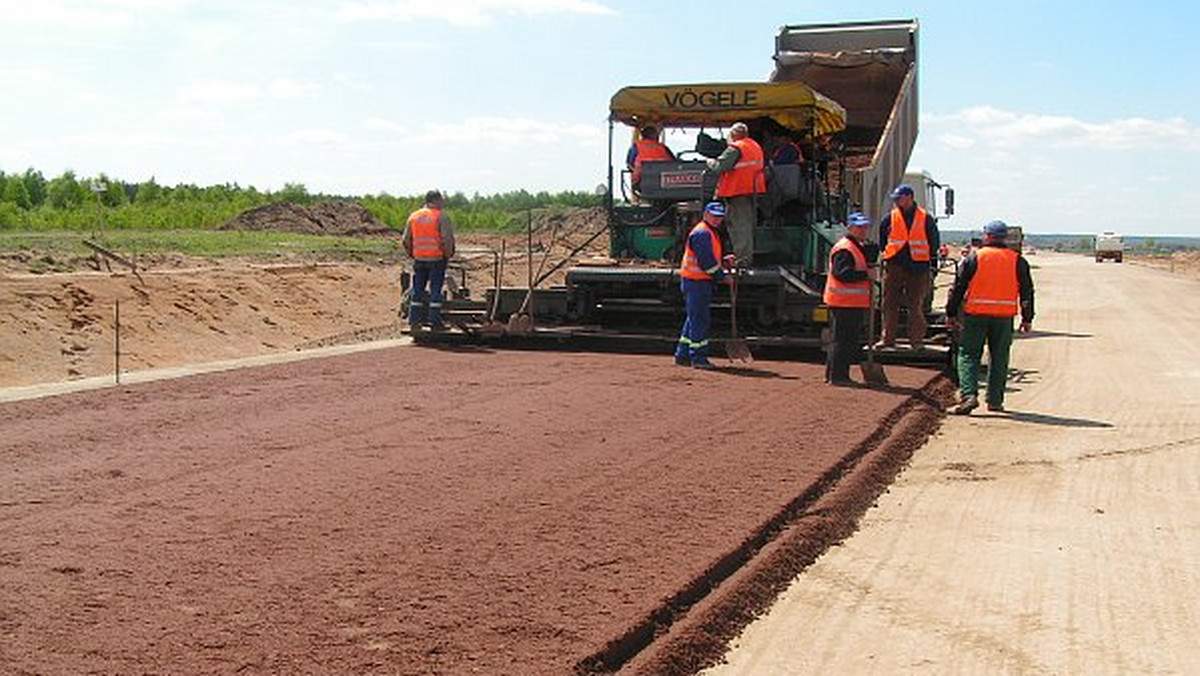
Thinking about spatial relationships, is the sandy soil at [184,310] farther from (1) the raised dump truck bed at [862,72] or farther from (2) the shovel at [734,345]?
(1) the raised dump truck bed at [862,72]

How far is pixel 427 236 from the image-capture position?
14.3 m

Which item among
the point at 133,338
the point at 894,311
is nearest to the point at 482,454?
the point at 894,311

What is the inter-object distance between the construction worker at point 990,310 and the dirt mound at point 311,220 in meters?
32.0

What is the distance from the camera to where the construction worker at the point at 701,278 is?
11836mm

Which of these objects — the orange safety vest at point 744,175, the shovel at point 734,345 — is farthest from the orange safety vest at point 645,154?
the shovel at point 734,345

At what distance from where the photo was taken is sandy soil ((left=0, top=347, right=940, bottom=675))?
4.34 m

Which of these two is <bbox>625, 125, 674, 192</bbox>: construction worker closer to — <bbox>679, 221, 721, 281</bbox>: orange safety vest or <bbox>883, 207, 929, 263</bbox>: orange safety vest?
<bbox>679, 221, 721, 281</bbox>: orange safety vest

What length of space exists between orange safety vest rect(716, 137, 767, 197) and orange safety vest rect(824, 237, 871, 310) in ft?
6.28

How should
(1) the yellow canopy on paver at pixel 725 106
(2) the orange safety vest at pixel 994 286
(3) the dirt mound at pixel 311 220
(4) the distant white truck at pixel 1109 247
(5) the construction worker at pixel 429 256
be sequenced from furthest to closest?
(4) the distant white truck at pixel 1109 247 < (3) the dirt mound at pixel 311 220 < (5) the construction worker at pixel 429 256 < (1) the yellow canopy on paver at pixel 725 106 < (2) the orange safety vest at pixel 994 286

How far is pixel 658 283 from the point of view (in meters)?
13.5

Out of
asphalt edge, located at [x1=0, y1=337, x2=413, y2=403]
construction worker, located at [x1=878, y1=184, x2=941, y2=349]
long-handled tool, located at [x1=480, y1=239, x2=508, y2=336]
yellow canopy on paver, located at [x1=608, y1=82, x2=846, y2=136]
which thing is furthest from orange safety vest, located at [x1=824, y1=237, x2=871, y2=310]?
asphalt edge, located at [x1=0, y1=337, x2=413, y2=403]

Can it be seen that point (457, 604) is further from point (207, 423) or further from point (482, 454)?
point (207, 423)

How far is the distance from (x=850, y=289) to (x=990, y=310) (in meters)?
1.20

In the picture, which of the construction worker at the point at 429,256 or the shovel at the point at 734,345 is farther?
the construction worker at the point at 429,256
